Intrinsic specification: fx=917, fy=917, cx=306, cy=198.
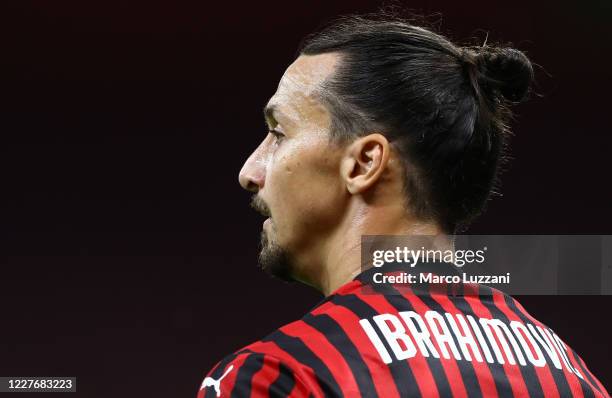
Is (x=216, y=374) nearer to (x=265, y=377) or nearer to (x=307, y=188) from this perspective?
(x=265, y=377)

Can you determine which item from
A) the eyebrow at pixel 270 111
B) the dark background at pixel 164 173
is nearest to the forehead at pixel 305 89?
the eyebrow at pixel 270 111

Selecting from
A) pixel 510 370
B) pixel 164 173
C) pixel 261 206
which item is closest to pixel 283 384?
pixel 510 370

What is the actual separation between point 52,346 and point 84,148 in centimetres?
71

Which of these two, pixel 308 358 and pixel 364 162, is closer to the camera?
pixel 308 358

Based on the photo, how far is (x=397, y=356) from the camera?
0.84 metres

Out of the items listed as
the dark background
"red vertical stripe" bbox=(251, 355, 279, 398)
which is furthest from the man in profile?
the dark background

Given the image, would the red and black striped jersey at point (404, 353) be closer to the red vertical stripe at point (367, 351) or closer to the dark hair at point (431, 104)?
the red vertical stripe at point (367, 351)

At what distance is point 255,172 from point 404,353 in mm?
359

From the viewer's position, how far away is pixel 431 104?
3.45ft

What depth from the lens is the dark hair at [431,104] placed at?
104 centimetres

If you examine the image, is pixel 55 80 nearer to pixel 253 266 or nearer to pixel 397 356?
pixel 253 266

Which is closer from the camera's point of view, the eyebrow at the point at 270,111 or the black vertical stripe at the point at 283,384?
the black vertical stripe at the point at 283,384

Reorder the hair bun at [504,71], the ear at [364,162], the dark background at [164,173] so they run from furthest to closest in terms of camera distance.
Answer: the dark background at [164,173]
the hair bun at [504,71]
the ear at [364,162]

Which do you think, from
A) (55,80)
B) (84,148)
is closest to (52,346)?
(84,148)
